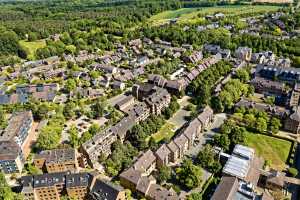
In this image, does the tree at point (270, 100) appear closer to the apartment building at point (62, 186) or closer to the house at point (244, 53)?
the house at point (244, 53)

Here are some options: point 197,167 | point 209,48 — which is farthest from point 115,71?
point 197,167

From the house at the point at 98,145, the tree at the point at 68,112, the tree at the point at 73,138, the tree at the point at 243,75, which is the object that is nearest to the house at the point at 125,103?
the tree at the point at 68,112

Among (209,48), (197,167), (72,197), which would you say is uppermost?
(209,48)

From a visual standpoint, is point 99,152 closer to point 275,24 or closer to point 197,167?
point 197,167

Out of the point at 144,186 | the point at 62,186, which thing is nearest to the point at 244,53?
the point at 144,186

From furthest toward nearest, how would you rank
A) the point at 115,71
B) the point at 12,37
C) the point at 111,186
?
the point at 12,37 → the point at 115,71 → the point at 111,186

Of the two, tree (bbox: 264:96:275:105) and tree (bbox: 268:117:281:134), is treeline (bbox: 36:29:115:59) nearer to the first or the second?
tree (bbox: 264:96:275:105)

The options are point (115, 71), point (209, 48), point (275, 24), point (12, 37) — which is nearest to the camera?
point (115, 71)
